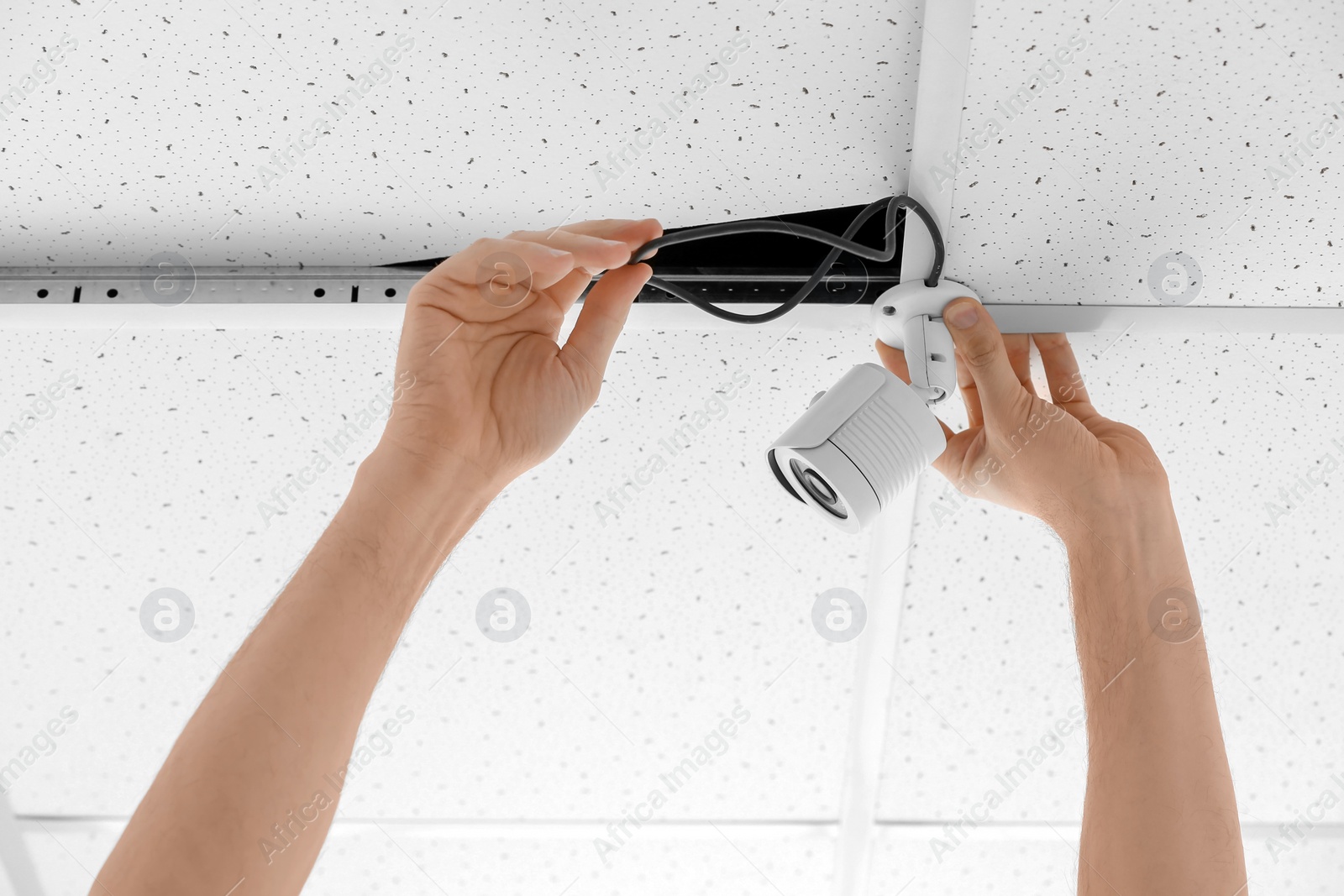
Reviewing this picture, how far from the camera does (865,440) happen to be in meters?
0.79

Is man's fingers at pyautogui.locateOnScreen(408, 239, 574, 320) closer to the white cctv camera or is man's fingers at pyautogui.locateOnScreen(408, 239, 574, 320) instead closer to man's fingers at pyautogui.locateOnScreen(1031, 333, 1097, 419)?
the white cctv camera

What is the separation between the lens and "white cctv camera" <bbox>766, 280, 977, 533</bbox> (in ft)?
2.57

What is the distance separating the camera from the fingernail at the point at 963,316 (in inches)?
35.1

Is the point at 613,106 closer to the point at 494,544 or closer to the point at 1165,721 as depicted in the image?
the point at 494,544

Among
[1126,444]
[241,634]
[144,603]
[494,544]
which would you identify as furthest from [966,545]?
[144,603]

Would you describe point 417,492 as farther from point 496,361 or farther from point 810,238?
point 810,238

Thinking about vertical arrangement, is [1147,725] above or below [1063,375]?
below

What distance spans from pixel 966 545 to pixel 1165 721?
1.15ft

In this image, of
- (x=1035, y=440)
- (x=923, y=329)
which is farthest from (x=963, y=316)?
(x=1035, y=440)

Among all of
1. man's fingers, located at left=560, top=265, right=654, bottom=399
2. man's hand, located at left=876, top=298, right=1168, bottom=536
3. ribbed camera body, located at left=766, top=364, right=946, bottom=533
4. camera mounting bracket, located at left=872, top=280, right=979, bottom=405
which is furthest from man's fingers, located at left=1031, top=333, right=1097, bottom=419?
man's fingers, located at left=560, top=265, right=654, bottom=399

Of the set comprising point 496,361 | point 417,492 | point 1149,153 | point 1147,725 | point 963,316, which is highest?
point 1149,153

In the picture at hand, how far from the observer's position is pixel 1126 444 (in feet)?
3.23

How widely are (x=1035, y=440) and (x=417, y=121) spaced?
2.24 ft

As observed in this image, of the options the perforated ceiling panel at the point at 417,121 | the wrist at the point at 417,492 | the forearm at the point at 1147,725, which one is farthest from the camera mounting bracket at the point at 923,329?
the wrist at the point at 417,492
